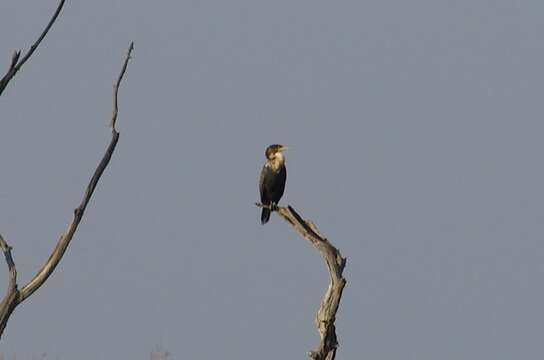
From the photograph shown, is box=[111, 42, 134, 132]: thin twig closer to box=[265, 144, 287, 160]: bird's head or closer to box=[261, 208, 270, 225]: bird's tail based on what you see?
box=[265, 144, 287, 160]: bird's head

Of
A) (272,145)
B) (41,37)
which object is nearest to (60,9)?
(41,37)

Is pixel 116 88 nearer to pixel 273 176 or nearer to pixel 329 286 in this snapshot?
pixel 329 286

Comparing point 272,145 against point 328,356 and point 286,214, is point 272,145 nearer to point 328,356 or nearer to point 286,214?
point 286,214

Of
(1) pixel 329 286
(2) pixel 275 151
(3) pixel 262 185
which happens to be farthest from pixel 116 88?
(3) pixel 262 185

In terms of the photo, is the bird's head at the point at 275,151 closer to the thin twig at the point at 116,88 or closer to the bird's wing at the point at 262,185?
the bird's wing at the point at 262,185

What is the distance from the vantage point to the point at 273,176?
15.3 meters

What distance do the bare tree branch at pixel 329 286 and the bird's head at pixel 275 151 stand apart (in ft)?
27.6

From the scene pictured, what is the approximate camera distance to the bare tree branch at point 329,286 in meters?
5.52

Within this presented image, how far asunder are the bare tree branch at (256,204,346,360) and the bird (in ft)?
27.8

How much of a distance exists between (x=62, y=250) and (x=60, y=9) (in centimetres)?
77

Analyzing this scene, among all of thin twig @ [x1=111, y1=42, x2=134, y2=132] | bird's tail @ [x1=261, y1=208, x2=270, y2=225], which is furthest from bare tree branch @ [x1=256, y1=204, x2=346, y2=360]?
bird's tail @ [x1=261, y1=208, x2=270, y2=225]

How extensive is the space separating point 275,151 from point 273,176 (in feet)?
1.50

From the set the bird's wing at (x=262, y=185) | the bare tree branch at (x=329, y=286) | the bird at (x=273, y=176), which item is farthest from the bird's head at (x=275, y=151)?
the bare tree branch at (x=329, y=286)

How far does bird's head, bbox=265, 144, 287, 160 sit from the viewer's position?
48.9ft
